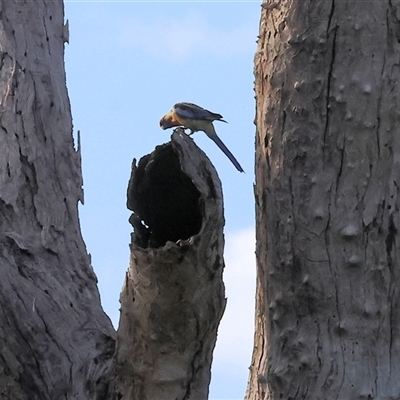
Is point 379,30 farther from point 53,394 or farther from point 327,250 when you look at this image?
point 53,394

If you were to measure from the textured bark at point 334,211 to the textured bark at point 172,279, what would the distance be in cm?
26

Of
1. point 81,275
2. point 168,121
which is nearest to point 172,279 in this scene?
point 81,275

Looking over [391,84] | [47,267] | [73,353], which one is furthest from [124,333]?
[391,84]

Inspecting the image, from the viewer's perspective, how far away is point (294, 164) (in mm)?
2865

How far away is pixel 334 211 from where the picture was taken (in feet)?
9.17

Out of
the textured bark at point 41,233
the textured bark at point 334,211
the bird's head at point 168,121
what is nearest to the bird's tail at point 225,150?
the bird's head at point 168,121

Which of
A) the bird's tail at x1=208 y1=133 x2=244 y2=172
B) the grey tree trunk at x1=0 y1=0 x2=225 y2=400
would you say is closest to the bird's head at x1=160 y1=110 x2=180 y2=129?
the bird's tail at x1=208 y1=133 x2=244 y2=172

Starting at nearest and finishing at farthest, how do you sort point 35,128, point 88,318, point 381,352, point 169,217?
point 381,352
point 169,217
point 88,318
point 35,128

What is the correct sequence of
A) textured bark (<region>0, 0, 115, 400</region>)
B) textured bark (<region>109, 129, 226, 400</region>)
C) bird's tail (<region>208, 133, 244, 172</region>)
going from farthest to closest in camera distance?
1. bird's tail (<region>208, 133, 244, 172</region>)
2. textured bark (<region>0, 0, 115, 400</region>)
3. textured bark (<region>109, 129, 226, 400</region>)

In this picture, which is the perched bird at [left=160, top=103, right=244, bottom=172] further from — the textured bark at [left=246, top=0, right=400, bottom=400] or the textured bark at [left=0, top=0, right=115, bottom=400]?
the textured bark at [left=246, top=0, right=400, bottom=400]

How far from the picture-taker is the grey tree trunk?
2.69 m

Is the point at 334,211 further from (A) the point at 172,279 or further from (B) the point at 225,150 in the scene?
(B) the point at 225,150

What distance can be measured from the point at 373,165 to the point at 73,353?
1286 millimetres

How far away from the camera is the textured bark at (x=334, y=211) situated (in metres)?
2.74
